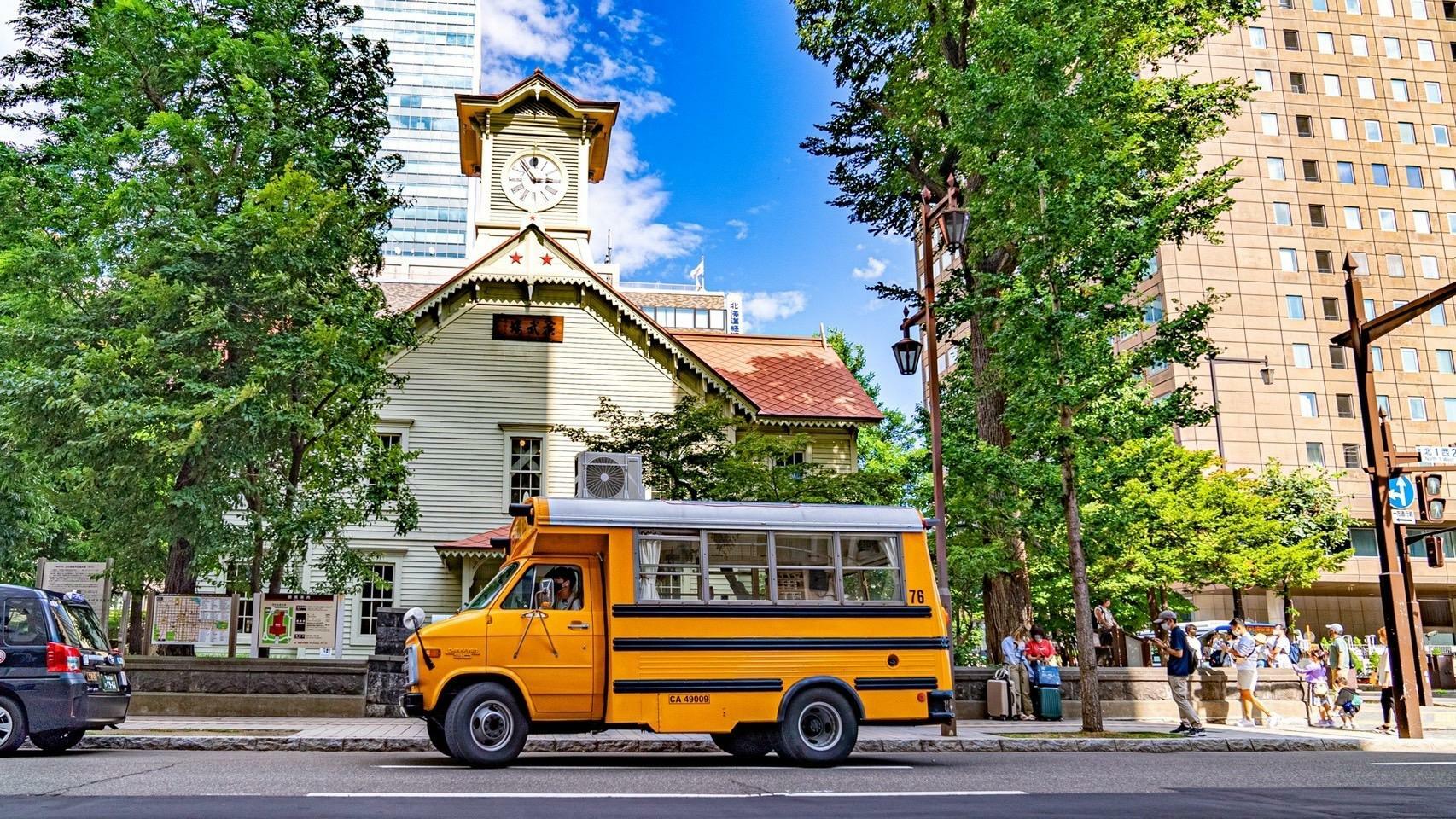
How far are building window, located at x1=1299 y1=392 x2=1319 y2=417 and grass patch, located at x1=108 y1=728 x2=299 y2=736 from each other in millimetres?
A: 55242

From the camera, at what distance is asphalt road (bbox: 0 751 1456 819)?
8195mm

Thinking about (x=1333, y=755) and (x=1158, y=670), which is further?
(x=1158, y=670)

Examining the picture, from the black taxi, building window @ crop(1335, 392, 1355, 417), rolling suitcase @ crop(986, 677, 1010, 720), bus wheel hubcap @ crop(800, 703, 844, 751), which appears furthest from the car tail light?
building window @ crop(1335, 392, 1355, 417)

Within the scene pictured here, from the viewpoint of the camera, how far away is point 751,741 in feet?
41.8

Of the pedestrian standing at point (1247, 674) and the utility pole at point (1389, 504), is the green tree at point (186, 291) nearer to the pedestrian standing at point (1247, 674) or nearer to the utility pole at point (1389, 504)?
the pedestrian standing at point (1247, 674)

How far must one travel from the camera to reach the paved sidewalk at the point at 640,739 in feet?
45.9

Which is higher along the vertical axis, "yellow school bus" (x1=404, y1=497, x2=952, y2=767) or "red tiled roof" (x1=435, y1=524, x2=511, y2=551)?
"red tiled roof" (x1=435, y1=524, x2=511, y2=551)

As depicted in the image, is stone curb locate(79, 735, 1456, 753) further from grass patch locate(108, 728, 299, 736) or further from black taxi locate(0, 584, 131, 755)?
black taxi locate(0, 584, 131, 755)

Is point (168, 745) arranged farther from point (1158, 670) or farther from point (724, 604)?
point (1158, 670)

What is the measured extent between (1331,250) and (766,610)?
57931mm

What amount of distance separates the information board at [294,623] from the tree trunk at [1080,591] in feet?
42.7

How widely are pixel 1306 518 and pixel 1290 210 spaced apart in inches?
906

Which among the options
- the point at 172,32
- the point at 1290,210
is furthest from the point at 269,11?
the point at 1290,210

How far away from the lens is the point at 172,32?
19344mm
